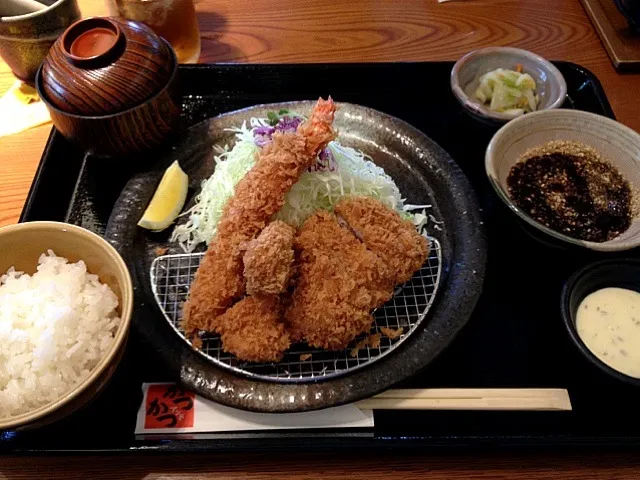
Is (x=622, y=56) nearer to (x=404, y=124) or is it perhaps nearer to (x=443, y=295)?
(x=404, y=124)

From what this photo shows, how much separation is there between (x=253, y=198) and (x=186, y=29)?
3.65 ft

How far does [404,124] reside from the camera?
6.51ft

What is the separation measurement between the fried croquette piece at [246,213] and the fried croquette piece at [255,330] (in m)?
0.04

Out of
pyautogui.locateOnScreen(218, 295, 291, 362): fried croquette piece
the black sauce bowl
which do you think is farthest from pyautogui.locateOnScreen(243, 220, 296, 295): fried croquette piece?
the black sauce bowl

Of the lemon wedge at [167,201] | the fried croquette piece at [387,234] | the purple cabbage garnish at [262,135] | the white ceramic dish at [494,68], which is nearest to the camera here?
the fried croquette piece at [387,234]

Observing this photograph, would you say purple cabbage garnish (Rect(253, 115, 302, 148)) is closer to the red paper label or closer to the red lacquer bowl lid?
the red lacquer bowl lid

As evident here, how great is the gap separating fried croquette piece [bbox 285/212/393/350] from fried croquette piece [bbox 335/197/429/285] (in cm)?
4

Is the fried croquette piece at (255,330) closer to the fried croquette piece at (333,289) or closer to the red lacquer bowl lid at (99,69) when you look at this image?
the fried croquette piece at (333,289)

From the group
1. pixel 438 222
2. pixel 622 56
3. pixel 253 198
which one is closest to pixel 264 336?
pixel 253 198

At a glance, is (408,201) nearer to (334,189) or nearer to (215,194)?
(334,189)

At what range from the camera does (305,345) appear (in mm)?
1506

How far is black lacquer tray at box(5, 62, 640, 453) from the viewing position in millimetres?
1326

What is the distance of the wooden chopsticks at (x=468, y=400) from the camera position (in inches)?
53.8

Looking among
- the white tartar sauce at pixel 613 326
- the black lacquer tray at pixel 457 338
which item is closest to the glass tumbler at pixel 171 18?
the black lacquer tray at pixel 457 338
